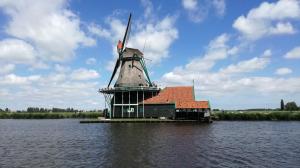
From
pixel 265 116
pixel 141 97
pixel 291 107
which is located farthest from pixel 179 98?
pixel 291 107

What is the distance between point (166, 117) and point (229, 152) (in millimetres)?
35287

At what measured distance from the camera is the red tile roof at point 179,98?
58719mm

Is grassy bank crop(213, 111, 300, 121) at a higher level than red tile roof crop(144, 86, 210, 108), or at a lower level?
lower

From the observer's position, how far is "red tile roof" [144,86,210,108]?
58.7 m

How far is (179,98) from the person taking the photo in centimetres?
6128

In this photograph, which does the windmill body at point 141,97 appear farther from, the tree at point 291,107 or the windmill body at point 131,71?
the tree at point 291,107

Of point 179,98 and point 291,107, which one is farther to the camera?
point 291,107

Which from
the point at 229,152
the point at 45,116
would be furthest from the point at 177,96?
the point at 45,116

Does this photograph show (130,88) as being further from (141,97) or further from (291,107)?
(291,107)

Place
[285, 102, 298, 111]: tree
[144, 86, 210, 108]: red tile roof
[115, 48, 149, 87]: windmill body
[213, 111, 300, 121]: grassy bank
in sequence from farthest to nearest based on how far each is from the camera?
[285, 102, 298, 111]: tree, [213, 111, 300, 121]: grassy bank, [115, 48, 149, 87]: windmill body, [144, 86, 210, 108]: red tile roof

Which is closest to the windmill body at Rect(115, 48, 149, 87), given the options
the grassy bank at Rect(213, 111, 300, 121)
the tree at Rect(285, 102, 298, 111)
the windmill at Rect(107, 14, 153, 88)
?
the windmill at Rect(107, 14, 153, 88)

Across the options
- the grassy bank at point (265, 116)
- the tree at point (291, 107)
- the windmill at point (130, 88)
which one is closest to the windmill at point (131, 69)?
the windmill at point (130, 88)

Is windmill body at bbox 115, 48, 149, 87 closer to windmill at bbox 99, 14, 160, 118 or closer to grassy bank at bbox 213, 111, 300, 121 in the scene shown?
Result: windmill at bbox 99, 14, 160, 118

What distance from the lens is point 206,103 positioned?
192 feet
